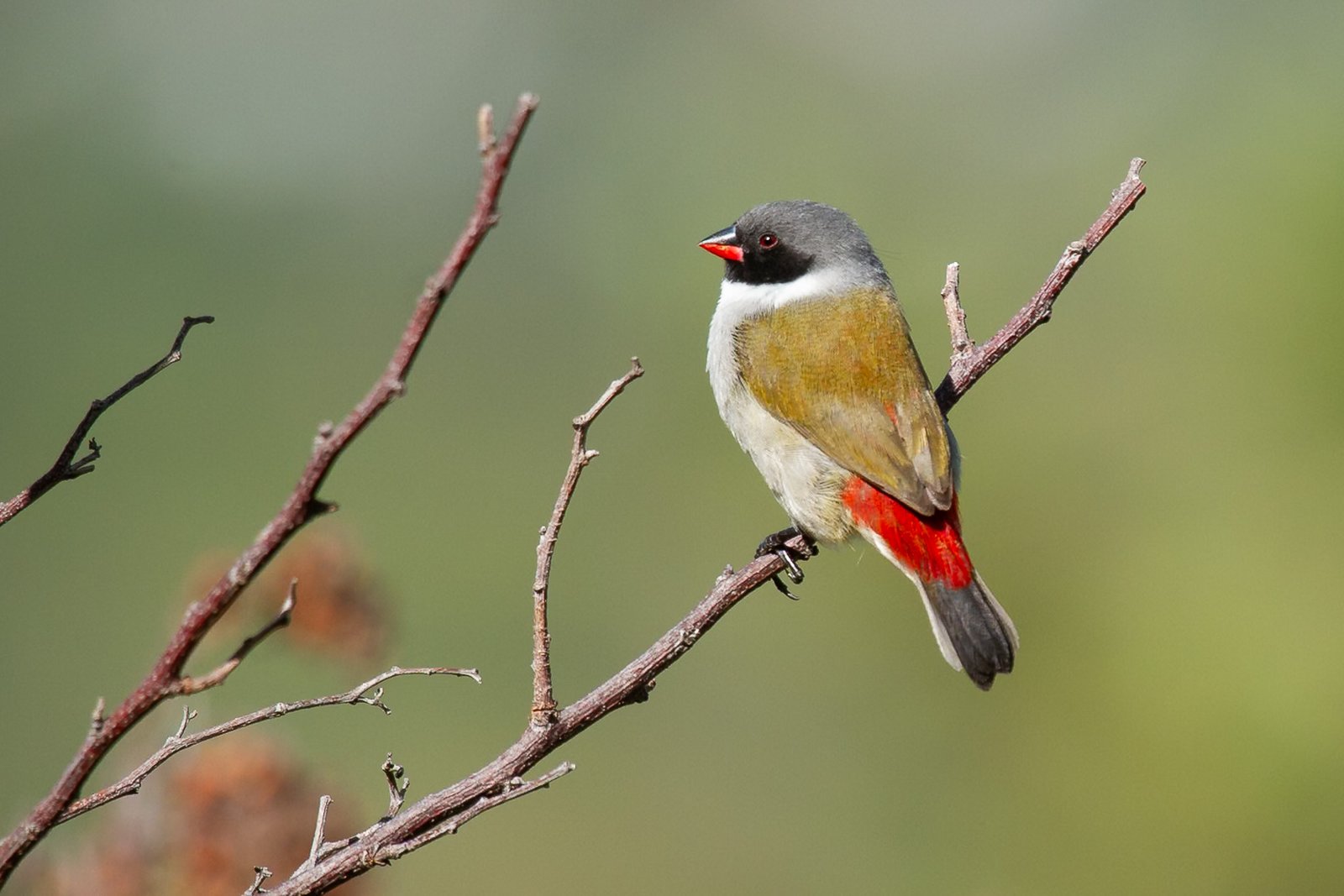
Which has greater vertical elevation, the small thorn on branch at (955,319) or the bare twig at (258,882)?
the small thorn on branch at (955,319)

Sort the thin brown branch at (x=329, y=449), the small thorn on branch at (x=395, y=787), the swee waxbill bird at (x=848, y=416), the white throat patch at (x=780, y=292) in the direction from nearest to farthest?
the thin brown branch at (x=329, y=449), the small thorn on branch at (x=395, y=787), the swee waxbill bird at (x=848, y=416), the white throat patch at (x=780, y=292)

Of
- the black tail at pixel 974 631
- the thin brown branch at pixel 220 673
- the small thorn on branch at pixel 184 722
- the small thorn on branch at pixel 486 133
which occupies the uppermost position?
the small thorn on branch at pixel 486 133

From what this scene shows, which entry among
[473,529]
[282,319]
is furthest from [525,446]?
[282,319]

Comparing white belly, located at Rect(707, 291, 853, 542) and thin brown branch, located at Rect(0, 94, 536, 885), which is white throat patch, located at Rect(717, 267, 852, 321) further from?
thin brown branch, located at Rect(0, 94, 536, 885)

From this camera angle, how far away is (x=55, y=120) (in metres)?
18.7

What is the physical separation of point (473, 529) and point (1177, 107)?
31.5 ft

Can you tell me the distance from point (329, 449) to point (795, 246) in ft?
10.9

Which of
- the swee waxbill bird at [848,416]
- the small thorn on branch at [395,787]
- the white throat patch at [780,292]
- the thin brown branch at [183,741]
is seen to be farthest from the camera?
the white throat patch at [780,292]

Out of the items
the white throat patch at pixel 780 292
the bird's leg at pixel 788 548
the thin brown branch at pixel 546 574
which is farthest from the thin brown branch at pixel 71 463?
the white throat patch at pixel 780 292

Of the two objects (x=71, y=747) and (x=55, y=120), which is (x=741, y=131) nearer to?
(x=55, y=120)

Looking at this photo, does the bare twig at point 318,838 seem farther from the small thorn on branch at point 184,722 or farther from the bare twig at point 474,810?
the small thorn on branch at point 184,722

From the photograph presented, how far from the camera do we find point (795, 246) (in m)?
4.63

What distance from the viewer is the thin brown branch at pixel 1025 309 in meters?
3.24

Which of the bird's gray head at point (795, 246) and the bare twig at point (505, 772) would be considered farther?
the bird's gray head at point (795, 246)
